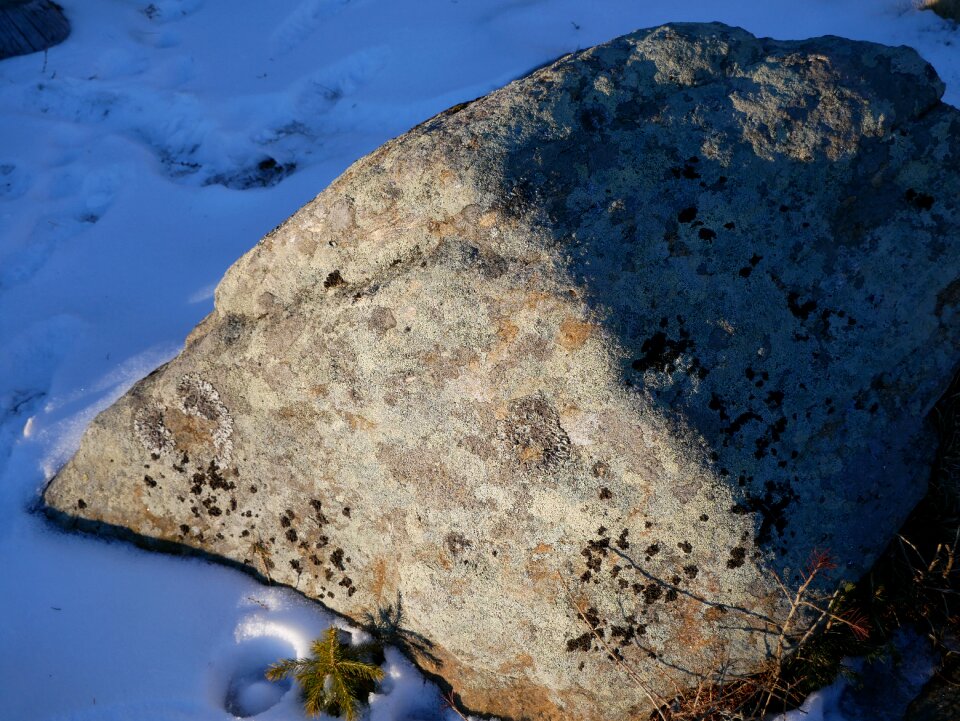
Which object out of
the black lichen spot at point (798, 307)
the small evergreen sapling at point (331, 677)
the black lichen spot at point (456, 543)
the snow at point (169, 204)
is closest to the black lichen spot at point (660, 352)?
the black lichen spot at point (798, 307)

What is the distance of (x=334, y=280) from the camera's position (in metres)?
2.91

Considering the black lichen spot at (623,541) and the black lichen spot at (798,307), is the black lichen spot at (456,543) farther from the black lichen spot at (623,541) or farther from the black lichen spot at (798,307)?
the black lichen spot at (798,307)

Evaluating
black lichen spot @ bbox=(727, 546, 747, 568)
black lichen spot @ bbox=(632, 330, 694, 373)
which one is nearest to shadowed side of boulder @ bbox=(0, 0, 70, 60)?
black lichen spot @ bbox=(632, 330, 694, 373)

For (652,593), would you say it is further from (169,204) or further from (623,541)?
(169,204)

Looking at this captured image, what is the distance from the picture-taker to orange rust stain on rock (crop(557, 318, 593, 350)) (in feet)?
8.34

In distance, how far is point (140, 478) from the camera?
3262 mm

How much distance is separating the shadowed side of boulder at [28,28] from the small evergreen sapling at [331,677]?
16.9ft

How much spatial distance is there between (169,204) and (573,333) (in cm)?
320

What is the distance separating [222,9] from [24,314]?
3.30 m

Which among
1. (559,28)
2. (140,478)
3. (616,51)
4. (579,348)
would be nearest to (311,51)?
(559,28)

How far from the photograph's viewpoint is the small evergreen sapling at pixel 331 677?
2791 mm

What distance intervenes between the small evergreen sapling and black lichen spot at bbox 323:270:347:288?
137 cm

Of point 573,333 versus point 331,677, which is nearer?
point 573,333

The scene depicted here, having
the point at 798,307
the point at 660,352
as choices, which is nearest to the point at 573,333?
the point at 660,352
